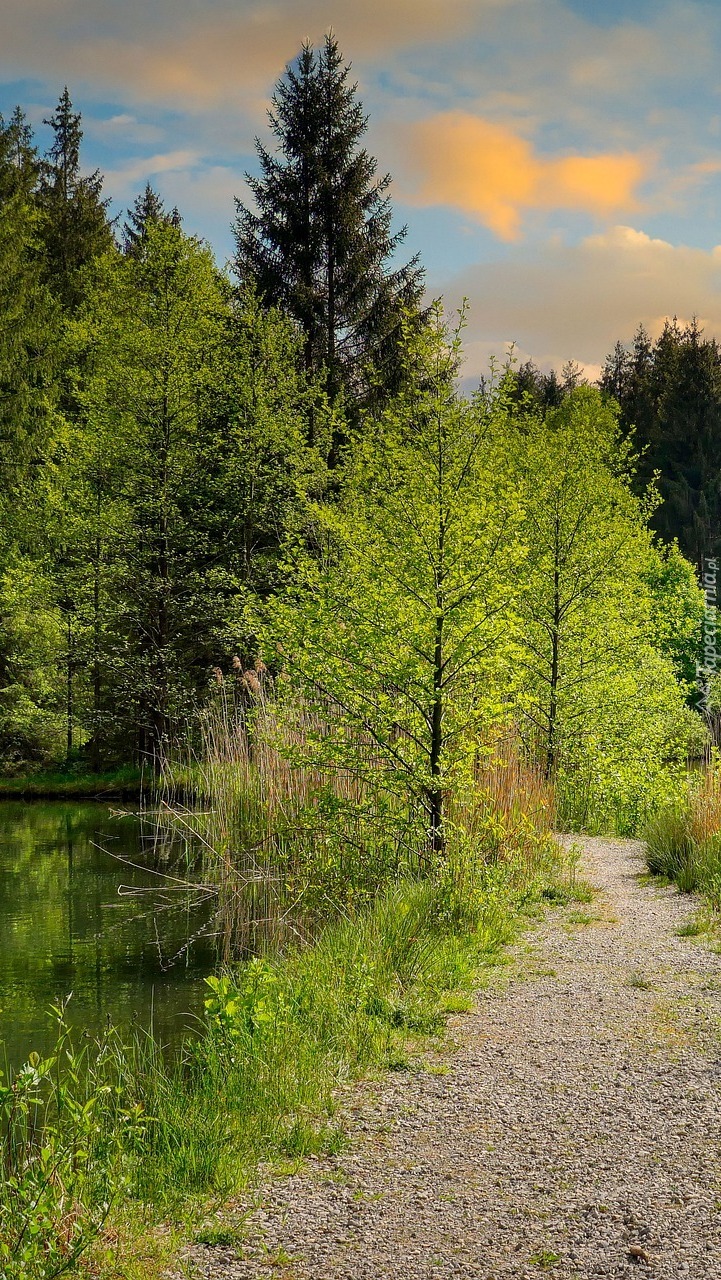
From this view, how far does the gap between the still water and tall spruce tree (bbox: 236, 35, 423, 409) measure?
13796 millimetres

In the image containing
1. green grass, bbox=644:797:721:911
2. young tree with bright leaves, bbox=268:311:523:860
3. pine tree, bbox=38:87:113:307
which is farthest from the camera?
pine tree, bbox=38:87:113:307

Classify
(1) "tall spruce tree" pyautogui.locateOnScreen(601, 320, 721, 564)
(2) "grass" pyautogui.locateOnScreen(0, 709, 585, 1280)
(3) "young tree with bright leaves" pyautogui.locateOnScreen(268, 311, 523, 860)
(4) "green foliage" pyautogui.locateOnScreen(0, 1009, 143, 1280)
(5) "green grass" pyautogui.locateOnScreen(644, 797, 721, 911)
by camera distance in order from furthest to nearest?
(1) "tall spruce tree" pyautogui.locateOnScreen(601, 320, 721, 564), (5) "green grass" pyautogui.locateOnScreen(644, 797, 721, 911), (3) "young tree with bright leaves" pyautogui.locateOnScreen(268, 311, 523, 860), (2) "grass" pyautogui.locateOnScreen(0, 709, 585, 1280), (4) "green foliage" pyautogui.locateOnScreen(0, 1009, 143, 1280)

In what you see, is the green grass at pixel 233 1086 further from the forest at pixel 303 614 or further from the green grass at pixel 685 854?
the green grass at pixel 685 854

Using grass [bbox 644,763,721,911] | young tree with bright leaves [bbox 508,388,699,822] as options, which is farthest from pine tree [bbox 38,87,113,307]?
grass [bbox 644,763,721,911]

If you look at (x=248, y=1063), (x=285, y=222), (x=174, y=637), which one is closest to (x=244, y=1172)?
(x=248, y=1063)

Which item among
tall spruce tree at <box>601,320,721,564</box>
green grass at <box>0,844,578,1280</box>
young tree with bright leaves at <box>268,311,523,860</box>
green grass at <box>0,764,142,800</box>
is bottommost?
green grass at <box>0,764,142,800</box>

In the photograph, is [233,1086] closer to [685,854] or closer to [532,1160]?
[532,1160]

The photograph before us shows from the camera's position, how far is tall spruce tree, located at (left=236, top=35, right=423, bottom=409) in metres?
23.2

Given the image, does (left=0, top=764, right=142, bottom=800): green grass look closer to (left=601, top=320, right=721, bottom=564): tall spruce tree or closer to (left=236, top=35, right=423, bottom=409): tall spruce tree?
(left=236, top=35, right=423, bottom=409): tall spruce tree

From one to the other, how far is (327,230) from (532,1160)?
22.8 m

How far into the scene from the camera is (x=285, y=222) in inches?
923

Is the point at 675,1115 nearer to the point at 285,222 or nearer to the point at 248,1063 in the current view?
the point at 248,1063

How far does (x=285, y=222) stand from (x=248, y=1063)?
2230 cm

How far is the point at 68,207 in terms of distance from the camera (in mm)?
30125
